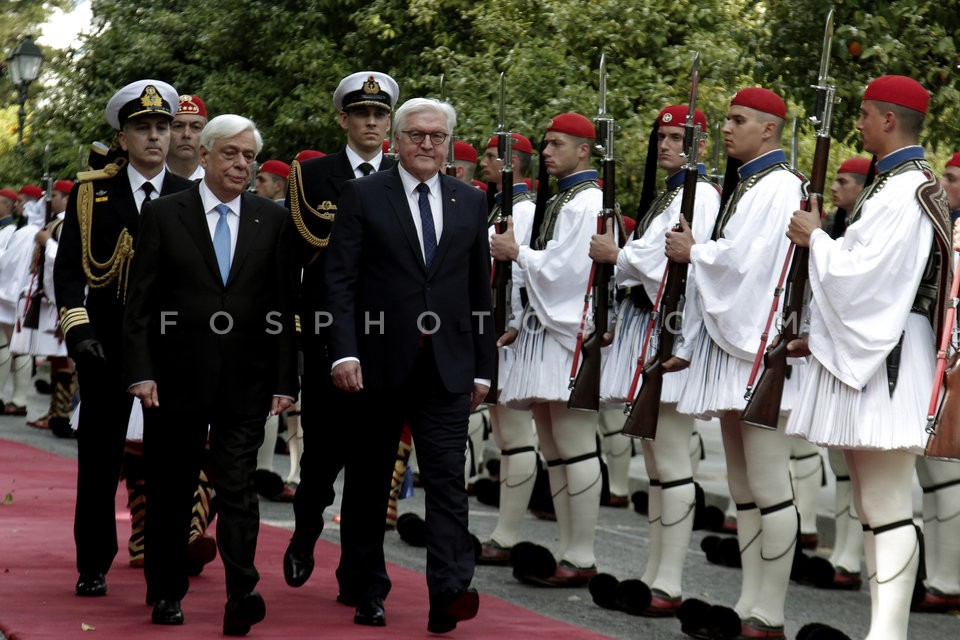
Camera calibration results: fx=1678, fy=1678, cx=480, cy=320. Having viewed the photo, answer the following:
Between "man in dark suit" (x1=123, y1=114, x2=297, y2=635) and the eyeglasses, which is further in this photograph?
the eyeglasses

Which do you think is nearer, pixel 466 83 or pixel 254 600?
pixel 254 600

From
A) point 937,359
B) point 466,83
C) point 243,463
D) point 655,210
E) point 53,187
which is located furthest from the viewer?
point 53,187

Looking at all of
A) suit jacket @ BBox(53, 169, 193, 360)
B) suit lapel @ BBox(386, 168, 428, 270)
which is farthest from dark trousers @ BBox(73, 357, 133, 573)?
suit lapel @ BBox(386, 168, 428, 270)

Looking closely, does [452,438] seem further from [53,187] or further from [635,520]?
[53,187]

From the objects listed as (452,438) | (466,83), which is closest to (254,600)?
(452,438)

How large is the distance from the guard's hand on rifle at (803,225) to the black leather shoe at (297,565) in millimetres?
2538

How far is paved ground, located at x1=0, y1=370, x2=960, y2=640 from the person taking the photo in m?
7.49

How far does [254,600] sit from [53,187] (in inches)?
455

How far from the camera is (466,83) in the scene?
1600 centimetres

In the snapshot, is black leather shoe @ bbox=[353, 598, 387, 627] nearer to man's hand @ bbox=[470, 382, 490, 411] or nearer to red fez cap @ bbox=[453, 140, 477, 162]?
man's hand @ bbox=[470, 382, 490, 411]

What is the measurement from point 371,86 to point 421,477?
2048 millimetres

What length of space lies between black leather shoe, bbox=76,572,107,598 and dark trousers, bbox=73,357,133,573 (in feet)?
0.09

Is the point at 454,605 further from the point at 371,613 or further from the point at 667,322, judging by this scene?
the point at 667,322

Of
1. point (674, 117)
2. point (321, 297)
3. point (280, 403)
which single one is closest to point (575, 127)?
point (674, 117)
